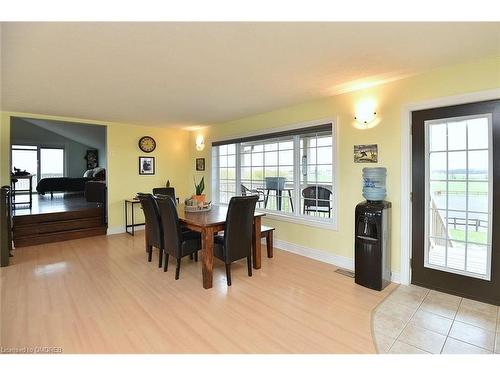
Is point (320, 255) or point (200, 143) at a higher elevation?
point (200, 143)

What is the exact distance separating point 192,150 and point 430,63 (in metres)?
4.85

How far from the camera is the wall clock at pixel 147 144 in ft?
17.7

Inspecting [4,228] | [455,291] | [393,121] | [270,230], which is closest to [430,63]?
[393,121]

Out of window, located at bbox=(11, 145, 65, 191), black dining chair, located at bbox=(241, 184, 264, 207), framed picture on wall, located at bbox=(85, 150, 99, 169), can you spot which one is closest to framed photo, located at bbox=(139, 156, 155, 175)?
black dining chair, located at bbox=(241, 184, 264, 207)

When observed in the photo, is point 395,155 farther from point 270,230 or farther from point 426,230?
point 270,230

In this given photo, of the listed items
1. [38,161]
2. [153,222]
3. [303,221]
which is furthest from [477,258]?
[38,161]

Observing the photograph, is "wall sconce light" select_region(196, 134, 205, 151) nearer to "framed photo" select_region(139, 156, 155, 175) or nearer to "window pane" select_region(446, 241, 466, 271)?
"framed photo" select_region(139, 156, 155, 175)

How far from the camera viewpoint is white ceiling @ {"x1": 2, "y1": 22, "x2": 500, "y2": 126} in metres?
1.78

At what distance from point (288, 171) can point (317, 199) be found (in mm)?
698

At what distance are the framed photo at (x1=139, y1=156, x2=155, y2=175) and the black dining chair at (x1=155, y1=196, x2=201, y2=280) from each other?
2839 millimetres

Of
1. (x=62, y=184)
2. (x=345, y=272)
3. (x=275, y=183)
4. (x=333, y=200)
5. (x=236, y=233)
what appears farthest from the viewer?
(x=62, y=184)

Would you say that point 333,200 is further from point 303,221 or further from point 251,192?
point 251,192

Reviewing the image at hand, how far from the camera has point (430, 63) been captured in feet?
7.70

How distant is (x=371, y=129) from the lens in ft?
9.84
